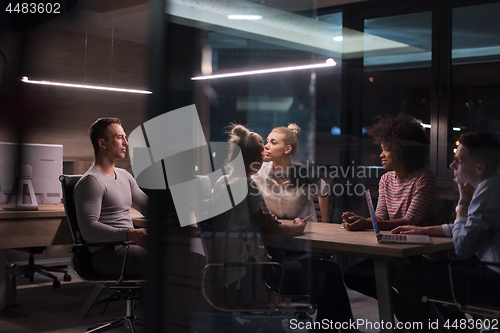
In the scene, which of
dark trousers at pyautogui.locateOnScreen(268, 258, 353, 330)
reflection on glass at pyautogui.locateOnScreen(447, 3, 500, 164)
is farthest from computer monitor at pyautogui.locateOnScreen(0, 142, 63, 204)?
reflection on glass at pyautogui.locateOnScreen(447, 3, 500, 164)

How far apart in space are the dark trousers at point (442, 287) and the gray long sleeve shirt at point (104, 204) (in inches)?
62.3

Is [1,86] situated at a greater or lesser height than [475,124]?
greater

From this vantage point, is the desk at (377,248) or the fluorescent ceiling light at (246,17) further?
the desk at (377,248)

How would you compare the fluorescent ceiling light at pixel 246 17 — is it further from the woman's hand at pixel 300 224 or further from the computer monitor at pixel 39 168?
the computer monitor at pixel 39 168

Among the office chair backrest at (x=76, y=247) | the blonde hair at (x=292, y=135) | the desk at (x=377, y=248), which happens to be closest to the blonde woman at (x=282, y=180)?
the blonde hair at (x=292, y=135)

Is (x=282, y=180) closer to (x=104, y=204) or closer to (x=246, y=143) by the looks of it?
(x=246, y=143)

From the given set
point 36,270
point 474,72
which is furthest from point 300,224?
point 36,270

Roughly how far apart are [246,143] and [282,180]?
1.09ft

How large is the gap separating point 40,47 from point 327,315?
235 inches

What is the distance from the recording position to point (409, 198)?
9.20 ft

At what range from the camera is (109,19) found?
6551 millimetres

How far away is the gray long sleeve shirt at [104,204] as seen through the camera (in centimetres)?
295

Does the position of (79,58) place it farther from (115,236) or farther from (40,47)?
(115,236)

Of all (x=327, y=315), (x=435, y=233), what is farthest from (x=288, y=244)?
(x=435, y=233)
